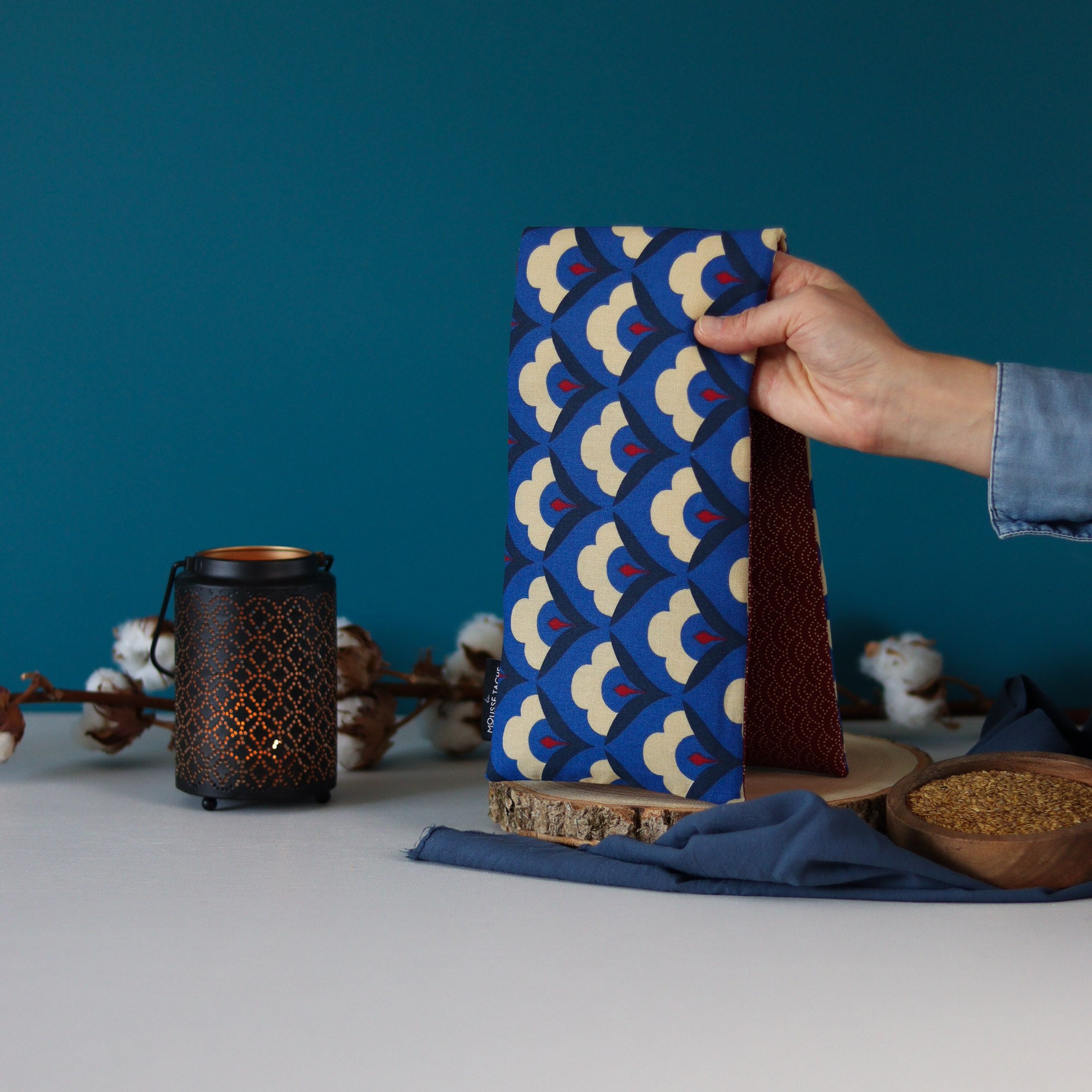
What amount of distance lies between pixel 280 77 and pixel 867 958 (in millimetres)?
1165

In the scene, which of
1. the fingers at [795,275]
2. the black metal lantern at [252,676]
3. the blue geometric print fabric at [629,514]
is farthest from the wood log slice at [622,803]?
the fingers at [795,275]

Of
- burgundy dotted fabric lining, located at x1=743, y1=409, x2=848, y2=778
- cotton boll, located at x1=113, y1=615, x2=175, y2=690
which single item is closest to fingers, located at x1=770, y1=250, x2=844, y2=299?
burgundy dotted fabric lining, located at x1=743, y1=409, x2=848, y2=778

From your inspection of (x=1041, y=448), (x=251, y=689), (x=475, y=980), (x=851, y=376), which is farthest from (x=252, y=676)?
(x=1041, y=448)

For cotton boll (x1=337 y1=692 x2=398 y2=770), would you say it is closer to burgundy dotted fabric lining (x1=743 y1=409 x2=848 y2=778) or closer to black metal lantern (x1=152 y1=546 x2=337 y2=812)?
black metal lantern (x1=152 y1=546 x2=337 y2=812)

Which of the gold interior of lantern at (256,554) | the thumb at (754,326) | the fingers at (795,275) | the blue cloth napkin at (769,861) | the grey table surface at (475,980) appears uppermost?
the fingers at (795,275)

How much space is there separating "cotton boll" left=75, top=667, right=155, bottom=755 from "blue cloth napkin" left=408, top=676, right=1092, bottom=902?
0.50 metres

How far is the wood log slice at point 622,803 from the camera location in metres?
1.00

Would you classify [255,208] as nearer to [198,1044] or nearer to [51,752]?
[51,752]

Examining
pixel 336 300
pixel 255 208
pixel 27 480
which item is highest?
pixel 255 208

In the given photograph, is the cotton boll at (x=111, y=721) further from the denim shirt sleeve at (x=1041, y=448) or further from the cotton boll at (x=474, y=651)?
the denim shirt sleeve at (x=1041, y=448)

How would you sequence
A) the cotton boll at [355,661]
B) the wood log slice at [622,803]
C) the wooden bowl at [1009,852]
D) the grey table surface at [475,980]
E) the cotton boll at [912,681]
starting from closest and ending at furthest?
the grey table surface at [475,980] → the wooden bowl at [1009,852] → the wood log slice at [622,803] → the cotton boll at [355,661] → the cotton boll at [912,681]

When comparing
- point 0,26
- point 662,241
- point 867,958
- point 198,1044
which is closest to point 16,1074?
point 198,1044

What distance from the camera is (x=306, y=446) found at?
152cm

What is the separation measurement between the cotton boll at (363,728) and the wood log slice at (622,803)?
25 cm
